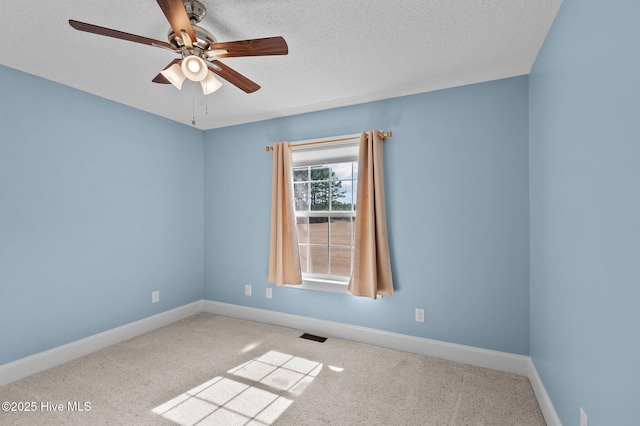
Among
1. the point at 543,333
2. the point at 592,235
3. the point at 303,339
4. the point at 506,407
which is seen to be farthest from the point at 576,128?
the point at 303,339

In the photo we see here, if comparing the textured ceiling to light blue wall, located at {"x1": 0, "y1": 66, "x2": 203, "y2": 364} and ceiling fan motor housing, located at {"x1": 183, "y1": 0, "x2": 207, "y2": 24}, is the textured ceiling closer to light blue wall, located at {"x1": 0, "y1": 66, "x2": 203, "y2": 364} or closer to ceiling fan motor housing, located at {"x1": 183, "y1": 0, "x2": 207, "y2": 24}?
ceiling fan motor housing, located at {"x1": 183, "y1": 0, "x2": 207, "y2": 24}

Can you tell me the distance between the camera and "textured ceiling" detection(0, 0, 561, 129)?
1.67 metres

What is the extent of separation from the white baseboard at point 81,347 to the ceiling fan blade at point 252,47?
9.32ft

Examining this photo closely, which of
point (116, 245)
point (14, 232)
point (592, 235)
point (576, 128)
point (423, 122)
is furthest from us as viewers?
point (116, 245)

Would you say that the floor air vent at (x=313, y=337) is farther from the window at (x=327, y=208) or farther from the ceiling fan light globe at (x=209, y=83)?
the ceiling fan light globe at (x=209, y=83)

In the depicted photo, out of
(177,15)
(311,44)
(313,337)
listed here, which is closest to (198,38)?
(177,15)

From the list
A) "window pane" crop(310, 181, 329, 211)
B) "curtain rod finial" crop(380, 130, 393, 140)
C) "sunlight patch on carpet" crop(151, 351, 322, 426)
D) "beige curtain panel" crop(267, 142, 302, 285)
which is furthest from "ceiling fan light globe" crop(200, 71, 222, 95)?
"sunlight patch on carpet" crop(151, 351, 322, 426)

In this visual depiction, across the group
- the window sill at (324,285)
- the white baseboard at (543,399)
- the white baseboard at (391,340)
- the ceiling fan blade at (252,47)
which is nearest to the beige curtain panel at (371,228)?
the window sill at (324,285)

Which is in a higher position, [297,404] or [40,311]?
[40,311]

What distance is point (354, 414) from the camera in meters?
1.93

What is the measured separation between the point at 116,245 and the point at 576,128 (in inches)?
151

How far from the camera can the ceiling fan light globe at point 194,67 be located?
5.41 feet

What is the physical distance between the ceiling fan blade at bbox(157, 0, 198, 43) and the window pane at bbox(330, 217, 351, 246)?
7.24 feet

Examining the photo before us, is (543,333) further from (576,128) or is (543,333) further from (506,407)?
(576,128)
